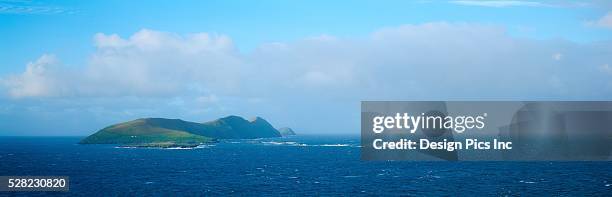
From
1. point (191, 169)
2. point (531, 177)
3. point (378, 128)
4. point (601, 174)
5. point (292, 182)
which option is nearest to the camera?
point (378, 128)

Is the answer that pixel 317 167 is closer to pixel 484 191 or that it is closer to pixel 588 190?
pixel 484 191

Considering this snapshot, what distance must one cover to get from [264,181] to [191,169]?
44.4 m

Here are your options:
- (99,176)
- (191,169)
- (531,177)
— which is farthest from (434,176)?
(99,176)

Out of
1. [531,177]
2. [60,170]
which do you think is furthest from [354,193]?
[60,170]

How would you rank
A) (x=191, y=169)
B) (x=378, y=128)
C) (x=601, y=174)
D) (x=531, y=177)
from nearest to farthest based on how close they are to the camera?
(x=378, y=128) → (x=531, y=177) → (x=601, y=174) → (x=191, y=169)

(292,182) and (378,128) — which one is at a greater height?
(378,128)

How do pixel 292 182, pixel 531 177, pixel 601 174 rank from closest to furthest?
pixel 292 182 < pixel 531 177 < pixel 601 174

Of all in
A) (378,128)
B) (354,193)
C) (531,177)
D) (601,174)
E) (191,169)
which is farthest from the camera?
(191,169)

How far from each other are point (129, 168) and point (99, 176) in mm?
24521

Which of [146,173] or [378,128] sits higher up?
[378,128]

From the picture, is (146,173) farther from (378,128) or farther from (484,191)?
(378,128)

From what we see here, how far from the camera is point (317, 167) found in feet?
577

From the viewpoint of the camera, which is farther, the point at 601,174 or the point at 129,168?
the point at 129,168

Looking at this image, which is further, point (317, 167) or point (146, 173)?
point (317, 167)
